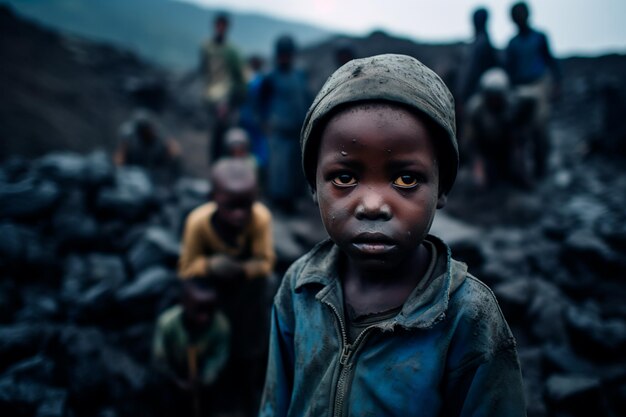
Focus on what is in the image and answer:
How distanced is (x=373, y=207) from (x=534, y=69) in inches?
231

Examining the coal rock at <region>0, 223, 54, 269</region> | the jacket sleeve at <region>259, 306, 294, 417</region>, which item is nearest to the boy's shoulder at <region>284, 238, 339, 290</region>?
the jacket sleeve at <region>259, 306, 294, 417</region>

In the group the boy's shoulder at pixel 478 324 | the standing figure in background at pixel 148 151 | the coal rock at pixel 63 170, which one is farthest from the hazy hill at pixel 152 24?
the boy's shoulder at pixel 478 324

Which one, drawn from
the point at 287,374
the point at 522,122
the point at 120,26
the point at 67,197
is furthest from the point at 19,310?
the point at 120,26

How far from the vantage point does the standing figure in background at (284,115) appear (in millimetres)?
5105

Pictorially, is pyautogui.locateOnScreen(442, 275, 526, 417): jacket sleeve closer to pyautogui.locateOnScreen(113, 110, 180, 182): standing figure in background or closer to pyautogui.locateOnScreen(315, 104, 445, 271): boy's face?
pyautogui.locateOnScreen(315, 104, 445, 271): boy's face

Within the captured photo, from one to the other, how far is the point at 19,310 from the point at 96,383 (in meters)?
0.98

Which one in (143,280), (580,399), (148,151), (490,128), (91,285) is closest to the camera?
(580,399)

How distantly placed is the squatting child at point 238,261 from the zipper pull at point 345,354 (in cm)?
183

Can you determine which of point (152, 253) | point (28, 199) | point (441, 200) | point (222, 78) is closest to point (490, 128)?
point (222, 78)

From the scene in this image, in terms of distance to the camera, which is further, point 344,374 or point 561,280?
point 561,280

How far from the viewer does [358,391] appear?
41.8 inches

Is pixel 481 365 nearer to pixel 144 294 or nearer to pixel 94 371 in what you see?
pixel 94 371

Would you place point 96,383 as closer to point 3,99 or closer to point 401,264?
point 401,264

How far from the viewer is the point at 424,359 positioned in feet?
3.34
